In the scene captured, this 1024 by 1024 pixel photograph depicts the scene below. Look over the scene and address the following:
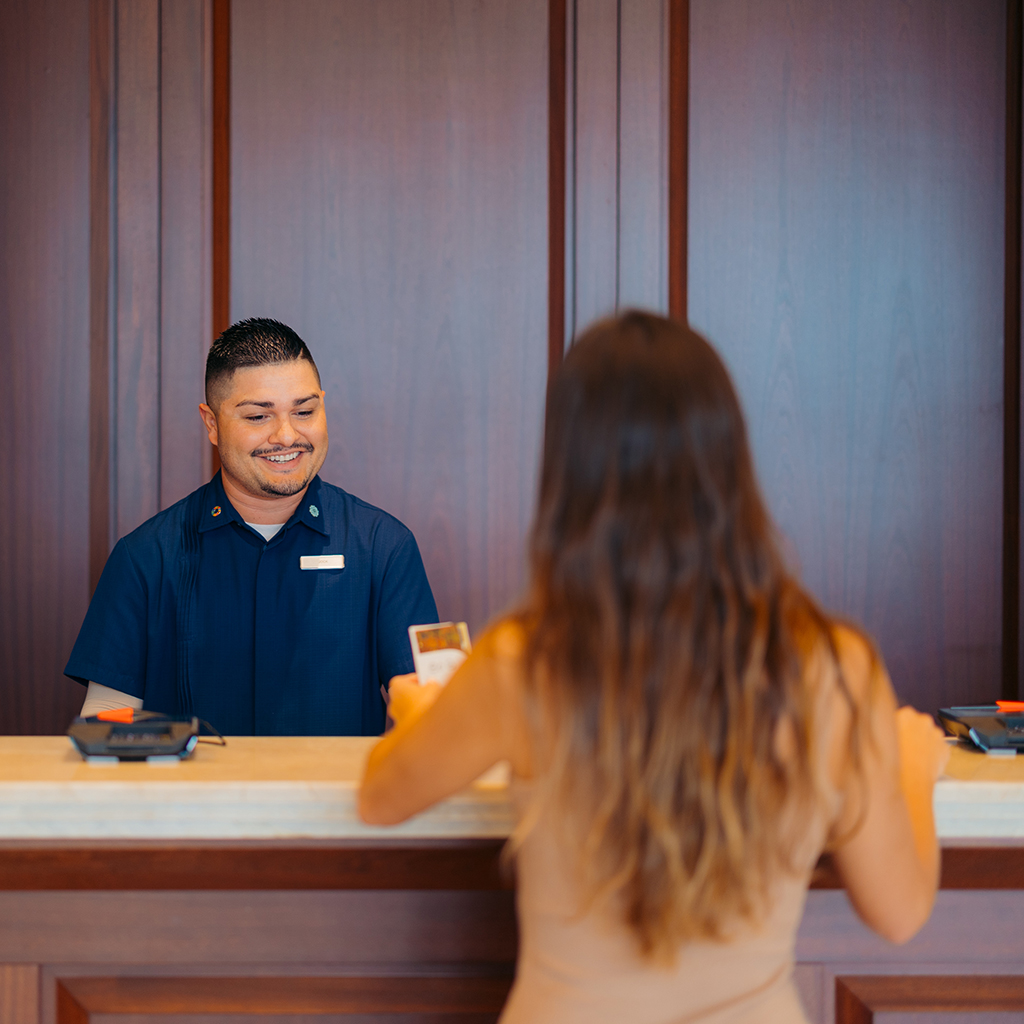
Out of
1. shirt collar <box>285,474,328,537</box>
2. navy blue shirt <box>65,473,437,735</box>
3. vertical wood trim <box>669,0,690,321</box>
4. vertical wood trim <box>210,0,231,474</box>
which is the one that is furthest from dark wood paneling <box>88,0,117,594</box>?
vertical wood trim <box>669,0,690,321</box>

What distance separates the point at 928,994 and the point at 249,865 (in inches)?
29.2

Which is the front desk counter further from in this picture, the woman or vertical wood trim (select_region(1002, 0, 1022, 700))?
vertical wood trim (select_region(1002, 0, 1022, 700))

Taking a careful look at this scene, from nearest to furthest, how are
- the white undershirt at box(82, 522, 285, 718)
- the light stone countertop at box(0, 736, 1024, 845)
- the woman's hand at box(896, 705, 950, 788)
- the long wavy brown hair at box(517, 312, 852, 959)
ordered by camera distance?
the long wavy brown hair at box(517, 312, 852, 959) → the woman's hand at box(896, 705, 950, 788) → the light stone countertop at box(0, 736, 1024, 845) → the white undershirt at box(82, 522, 285, 718)

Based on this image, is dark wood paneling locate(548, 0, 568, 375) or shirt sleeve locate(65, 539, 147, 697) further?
dark wood paneling locate(548, 0, 568, 375)

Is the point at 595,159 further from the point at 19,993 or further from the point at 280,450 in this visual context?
the point at 19,993

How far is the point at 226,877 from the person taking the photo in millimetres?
1068

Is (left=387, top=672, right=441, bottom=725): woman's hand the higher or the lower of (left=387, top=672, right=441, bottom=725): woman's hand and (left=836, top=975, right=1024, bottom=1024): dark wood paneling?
the higher

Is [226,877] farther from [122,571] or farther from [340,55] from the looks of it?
[340,55]

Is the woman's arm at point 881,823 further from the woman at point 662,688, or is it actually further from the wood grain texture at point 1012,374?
the wood grain texture at point 1012,374

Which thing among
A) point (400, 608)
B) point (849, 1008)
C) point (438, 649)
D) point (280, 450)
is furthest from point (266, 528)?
point (849, 1008)

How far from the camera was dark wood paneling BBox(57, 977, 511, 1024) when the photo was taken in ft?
3.57

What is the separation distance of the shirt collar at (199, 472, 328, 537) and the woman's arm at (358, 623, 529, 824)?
1.07 metres

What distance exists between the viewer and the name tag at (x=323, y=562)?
1.87m

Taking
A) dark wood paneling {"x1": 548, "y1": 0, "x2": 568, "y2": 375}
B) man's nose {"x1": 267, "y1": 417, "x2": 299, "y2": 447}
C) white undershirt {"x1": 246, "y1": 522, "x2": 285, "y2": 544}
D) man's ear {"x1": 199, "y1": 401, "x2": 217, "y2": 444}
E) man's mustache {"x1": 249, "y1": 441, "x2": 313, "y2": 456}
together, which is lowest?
white undershirt {"x1": 246, "y1": 522, "x2": 285, "y2": 544}
